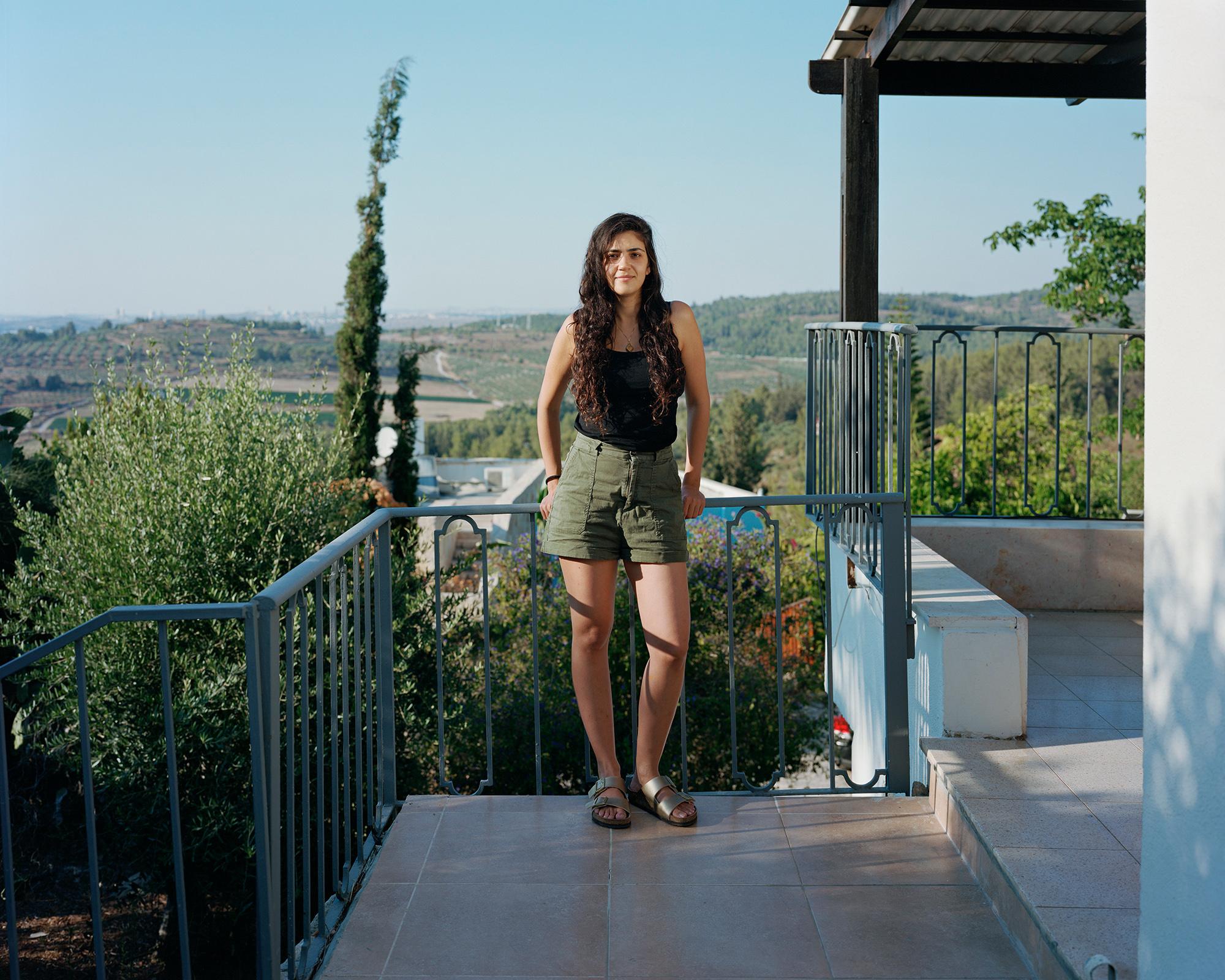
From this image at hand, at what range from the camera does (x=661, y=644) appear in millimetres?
2674

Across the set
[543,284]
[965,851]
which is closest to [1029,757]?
[965,851]

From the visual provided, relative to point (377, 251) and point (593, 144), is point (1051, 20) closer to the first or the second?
point (377, 251)

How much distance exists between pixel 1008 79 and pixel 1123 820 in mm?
4033

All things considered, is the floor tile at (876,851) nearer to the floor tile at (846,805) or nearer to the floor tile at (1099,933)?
the floor tile at (846,805)

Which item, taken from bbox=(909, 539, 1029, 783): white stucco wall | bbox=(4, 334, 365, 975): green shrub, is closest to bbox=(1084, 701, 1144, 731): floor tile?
bbox=(909, 539, 1029, 783): white stucco wall

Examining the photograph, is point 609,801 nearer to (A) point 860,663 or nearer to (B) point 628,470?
(B) point 628,470

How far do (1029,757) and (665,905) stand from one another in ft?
4.31

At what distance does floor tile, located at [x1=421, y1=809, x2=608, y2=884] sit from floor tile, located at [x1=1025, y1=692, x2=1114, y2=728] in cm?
153

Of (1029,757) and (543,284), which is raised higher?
(543,284)

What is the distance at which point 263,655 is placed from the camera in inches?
71.7

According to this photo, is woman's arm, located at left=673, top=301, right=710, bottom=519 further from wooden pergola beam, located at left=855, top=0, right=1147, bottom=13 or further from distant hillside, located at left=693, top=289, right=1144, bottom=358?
distant hillside, located at left=693, top=289, right=1144, bottom=358

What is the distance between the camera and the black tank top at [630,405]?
8.39 feet

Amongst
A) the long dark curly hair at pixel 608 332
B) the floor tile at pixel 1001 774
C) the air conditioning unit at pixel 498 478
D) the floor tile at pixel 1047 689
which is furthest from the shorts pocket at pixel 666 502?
the air conditioning unit at pixel 498 478

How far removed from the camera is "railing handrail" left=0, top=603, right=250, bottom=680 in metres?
1.47
